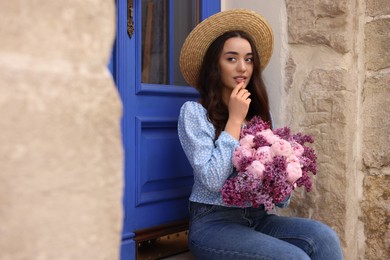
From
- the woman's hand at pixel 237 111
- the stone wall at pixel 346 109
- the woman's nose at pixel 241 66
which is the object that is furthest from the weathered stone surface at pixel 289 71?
the woman's hand at pixel 237 111

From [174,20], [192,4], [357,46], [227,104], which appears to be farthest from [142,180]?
[357,46]

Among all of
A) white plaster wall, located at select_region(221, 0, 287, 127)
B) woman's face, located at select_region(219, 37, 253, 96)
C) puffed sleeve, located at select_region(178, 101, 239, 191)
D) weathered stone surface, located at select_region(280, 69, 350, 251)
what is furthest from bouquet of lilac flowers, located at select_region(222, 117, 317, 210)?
white plaster wall, located at select_region(221, 0, 287, 127)

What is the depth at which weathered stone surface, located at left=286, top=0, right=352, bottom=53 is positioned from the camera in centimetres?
231

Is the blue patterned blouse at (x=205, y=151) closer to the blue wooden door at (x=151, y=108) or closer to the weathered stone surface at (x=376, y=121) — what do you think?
the blue wooden door at (x=151, y=108)

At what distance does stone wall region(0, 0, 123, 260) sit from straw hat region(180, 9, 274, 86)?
1421 millimetres

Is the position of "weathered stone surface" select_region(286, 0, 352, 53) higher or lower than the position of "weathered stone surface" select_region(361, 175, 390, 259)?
higher

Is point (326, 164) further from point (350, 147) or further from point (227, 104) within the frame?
point (227, 104)

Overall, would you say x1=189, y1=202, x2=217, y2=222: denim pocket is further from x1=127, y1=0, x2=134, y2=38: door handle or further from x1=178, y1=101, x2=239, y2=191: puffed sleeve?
x1=127, y1=0, x2=134, y2=38: door handle

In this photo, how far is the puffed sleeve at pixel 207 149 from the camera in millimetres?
1804

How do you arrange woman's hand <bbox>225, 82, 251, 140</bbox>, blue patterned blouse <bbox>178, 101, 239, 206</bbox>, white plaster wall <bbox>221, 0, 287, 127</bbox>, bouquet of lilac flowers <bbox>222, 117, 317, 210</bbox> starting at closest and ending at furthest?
1. bouquet of lilac flowers <bbox>222, 117, 317, 210</bbox>
2. blue patterned blouse <bbox>178, 101, 239, 206</bbox>
3. woman's hand <bbox>225, 82, 251, 140</bbox>
4. white plaster wall <bbox>221, 0, 287, 127</bbox>

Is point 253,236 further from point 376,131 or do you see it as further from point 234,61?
point 376,131

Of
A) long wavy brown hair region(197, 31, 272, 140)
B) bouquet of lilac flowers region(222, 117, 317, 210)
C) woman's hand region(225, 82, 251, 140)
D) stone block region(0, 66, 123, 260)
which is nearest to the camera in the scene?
stone block region(0, 66, 123, 260)

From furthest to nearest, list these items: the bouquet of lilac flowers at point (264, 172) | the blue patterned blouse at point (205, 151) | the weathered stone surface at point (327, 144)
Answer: the weathered stone surface at point (327, 144) → the blue patterned blouse at point (205, 151) → the bouquet of lilac flowers at point (264, 172)

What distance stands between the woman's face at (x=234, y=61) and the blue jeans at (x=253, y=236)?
59 centimetres
